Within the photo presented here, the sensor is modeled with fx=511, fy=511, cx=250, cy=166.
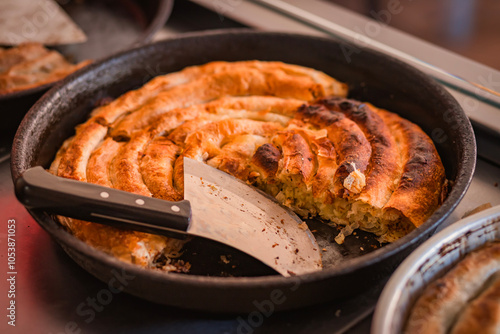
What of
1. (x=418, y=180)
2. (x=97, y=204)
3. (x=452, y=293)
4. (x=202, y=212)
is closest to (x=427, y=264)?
(x=452, y=293)

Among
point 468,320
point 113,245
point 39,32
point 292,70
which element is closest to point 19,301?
point 113,245

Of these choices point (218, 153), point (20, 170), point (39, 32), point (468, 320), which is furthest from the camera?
point (39, 32)

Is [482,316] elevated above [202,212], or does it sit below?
above

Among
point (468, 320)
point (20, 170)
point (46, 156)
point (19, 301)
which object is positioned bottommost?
point (19, 301)

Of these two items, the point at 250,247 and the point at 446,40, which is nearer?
the point at 250,247

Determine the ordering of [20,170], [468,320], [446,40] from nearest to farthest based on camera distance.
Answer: [468,320]
[20,170]
[446,40]

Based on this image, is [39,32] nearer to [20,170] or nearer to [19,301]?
[20,170]

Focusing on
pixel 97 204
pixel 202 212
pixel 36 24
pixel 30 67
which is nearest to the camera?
pixel 97 204

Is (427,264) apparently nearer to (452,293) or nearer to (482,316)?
(452,293)
